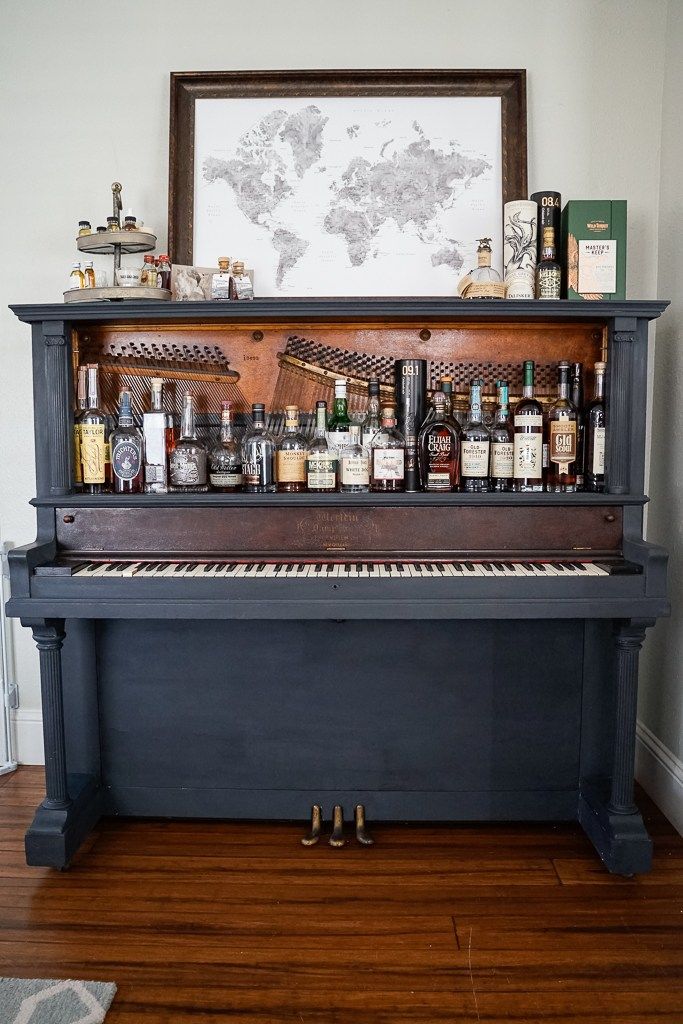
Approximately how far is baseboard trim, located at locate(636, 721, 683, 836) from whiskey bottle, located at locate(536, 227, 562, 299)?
5.07 feet

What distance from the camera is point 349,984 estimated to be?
1837 mm

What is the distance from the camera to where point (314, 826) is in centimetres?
248

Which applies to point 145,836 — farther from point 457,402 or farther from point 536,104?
point 536,104

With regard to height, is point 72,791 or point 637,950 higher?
point 72,791

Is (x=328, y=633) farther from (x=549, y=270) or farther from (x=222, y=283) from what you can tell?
(x=549, y=270)

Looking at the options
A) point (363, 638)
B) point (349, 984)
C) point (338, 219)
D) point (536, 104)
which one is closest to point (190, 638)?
point (363, 638)

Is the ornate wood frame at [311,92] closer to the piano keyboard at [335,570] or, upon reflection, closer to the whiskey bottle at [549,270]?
the whiskey bottle at [549,270]

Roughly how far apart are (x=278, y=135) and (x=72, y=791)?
7.36ft

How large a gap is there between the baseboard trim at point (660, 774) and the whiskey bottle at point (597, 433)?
37.6 inches

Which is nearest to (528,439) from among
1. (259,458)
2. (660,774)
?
(259,458)

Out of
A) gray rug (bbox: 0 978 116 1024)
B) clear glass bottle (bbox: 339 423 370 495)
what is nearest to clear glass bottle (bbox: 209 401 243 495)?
clear glass bottle (bbox: 339 423 370 495)

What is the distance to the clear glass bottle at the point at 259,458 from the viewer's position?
2430 millimetres

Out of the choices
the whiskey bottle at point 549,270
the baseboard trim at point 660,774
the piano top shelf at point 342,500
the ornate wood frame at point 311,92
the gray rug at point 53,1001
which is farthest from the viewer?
the ornate wood frame at point 311,92

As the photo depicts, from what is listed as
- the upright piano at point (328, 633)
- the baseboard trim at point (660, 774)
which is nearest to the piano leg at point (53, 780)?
the upright piano at point (328, 633)
